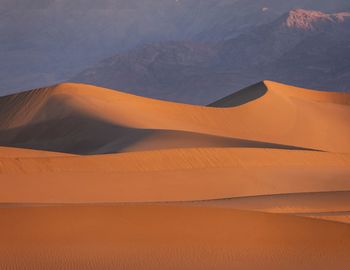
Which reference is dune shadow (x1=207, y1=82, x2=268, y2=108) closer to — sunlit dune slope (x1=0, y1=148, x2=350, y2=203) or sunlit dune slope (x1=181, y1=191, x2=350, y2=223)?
sunlit dune slope (x1=0, y1=148, x2=350, y2=203)

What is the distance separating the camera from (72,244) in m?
8.67

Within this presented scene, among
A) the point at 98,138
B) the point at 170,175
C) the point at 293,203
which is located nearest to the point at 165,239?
the point at 293,203

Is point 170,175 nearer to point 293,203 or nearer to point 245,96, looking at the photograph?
point 293,203

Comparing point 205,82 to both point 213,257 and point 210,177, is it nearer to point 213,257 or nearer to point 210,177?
point 210,177

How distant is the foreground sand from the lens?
8562 millimetres

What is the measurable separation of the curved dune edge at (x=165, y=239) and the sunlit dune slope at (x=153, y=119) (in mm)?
18397

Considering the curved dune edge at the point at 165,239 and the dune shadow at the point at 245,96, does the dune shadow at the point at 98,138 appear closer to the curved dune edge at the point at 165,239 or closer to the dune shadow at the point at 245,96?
the dune shadow at the point at 245,96

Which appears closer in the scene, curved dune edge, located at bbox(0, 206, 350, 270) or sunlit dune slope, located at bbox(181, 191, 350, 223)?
curved dune edge, located at bbox(0, 206, 350, 270)

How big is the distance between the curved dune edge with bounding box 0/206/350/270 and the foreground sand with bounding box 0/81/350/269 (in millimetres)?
21

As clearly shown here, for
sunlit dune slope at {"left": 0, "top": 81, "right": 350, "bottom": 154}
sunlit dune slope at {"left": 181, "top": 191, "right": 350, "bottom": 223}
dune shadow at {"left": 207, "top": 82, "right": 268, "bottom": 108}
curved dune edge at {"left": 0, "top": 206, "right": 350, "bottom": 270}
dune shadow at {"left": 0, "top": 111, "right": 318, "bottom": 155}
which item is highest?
dune shadow at {"left": 207, "top": 82, "right": 268, "bottom": 108}

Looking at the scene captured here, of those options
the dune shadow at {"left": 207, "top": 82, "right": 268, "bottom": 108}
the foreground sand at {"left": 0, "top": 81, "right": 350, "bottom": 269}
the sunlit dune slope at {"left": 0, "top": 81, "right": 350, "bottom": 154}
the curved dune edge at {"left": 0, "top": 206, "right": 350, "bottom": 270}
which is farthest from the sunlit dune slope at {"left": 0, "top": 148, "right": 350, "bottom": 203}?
the dune shadow at {"left": 207, "top": 82, "right": 268, "bottom": 108}

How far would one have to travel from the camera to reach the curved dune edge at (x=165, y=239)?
811cm

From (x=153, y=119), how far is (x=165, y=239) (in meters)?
25.1

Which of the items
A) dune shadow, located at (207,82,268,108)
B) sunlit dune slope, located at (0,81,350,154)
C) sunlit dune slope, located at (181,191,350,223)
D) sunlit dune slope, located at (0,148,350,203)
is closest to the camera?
sunlit dune slope, located at (181,191,350,223)
